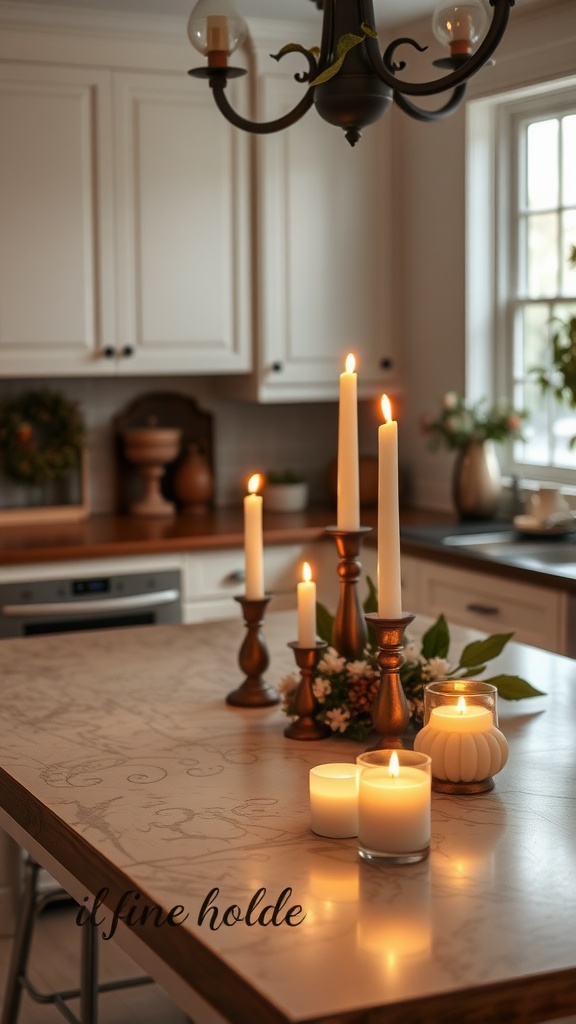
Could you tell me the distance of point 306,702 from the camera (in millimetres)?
1762

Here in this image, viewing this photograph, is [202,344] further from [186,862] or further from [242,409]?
[186,862]

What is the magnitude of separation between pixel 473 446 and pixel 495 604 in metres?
0.88

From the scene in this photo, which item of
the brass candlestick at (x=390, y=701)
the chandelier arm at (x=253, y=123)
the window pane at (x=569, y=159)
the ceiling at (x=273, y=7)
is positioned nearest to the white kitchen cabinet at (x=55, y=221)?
the ceiling at (x=273, y=7)

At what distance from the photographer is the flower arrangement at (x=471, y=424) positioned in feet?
13.4

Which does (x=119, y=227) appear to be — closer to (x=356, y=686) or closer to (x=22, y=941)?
(x=22, y=941)

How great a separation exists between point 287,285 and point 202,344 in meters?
0.37

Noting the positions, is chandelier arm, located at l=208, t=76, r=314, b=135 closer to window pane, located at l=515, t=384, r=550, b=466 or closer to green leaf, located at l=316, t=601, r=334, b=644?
green leaf, located at l=316, t=601, r=334, b=644

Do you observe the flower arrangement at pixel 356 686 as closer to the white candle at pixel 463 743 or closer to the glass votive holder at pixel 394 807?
the white candle at pixel 463 743

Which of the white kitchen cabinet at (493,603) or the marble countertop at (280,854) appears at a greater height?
the marble countertop at (280,854)

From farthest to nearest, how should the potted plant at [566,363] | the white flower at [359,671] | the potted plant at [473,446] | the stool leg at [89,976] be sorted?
the potted plant at [473,446] < the potted plant at [566,363] < the stool leg at [89,976] < the white flower at [359,671]

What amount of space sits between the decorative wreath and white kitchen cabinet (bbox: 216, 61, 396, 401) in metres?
0.63

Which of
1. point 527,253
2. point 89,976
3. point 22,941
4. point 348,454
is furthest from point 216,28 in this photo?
point 527,253

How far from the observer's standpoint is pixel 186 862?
1.31 meters

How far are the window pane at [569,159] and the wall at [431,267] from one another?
8.3 inches
